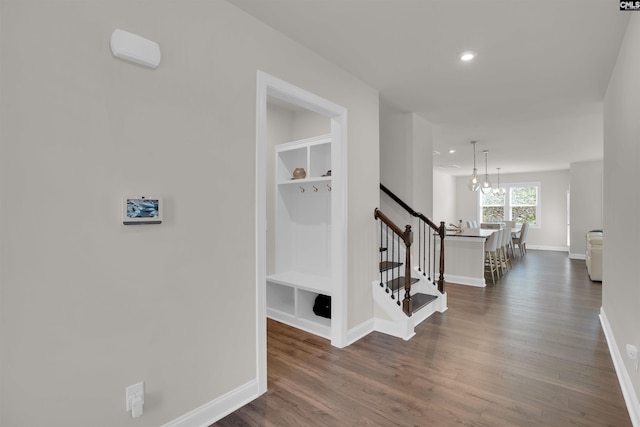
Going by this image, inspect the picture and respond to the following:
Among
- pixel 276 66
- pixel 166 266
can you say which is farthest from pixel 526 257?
pixel 166 266

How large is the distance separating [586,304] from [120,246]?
5.41m

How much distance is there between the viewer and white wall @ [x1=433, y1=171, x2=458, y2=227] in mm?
11062

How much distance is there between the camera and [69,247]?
1.46 meters

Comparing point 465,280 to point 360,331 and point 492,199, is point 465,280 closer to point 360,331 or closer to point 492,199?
point 360,331

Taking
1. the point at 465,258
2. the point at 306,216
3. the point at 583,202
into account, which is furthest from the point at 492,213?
the point at 306,216

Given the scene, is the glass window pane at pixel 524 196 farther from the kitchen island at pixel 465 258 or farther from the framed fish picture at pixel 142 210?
the framed fish picture at pixel 142 210

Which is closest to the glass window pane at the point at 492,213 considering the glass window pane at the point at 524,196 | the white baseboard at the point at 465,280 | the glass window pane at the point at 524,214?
the glass window pane at the point at 524,214

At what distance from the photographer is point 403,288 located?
3.91m

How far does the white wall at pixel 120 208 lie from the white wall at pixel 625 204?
2.37 metres

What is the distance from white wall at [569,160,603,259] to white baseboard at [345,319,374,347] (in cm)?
794

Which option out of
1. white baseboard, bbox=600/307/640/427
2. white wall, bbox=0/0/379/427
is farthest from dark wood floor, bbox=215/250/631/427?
white wall, bbox=0/0/379/427

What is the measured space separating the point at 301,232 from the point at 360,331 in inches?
54.2

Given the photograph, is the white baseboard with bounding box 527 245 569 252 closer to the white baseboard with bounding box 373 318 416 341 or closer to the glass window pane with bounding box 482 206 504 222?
the glass window pane with bounding box 482 206 504 222

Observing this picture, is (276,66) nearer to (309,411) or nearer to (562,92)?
(309,411)
